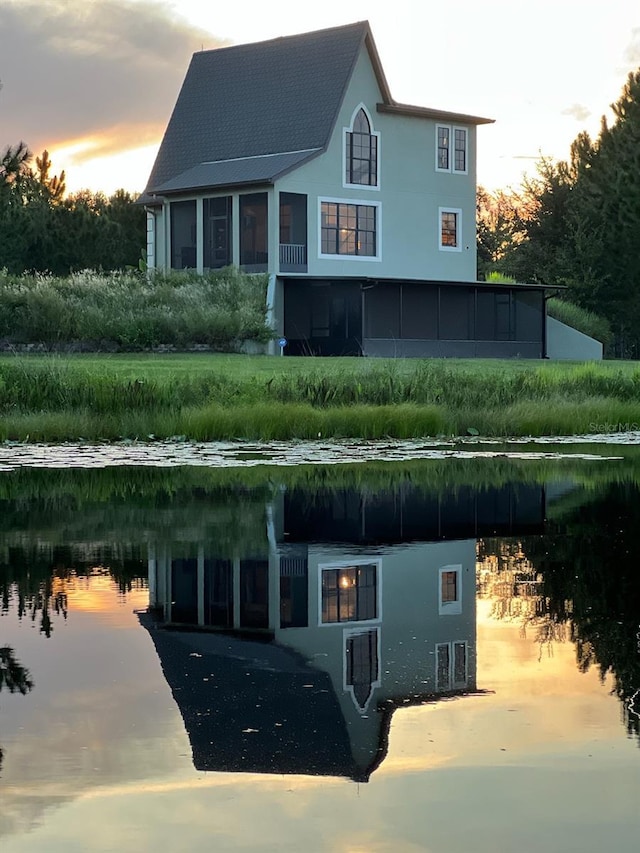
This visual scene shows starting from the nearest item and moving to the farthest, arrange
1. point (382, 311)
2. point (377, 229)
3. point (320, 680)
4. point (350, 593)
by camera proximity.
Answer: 1. point (320, 680)
2. point (350, 593)
3. point (382, 311)
4. point (377, 229)

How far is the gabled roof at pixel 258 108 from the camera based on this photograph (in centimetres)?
4825

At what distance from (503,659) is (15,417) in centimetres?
1663

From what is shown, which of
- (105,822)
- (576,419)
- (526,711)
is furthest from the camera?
(576,419)

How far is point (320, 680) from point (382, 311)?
1634 inches

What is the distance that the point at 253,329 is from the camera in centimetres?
4128

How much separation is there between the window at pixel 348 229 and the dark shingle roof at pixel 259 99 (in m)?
2.18

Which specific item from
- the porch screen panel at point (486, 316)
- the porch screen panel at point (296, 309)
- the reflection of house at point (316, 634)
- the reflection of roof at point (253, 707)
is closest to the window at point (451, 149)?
the porch screen panel at point (486, 316)

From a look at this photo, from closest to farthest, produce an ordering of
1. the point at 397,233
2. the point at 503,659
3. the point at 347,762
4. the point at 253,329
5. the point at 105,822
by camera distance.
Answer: the point at 105,822, the point at 347,762, the point at 503,659, the point at 253,329, the point at 397,233

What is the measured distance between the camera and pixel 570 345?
5147 centimetres

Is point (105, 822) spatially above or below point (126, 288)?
below

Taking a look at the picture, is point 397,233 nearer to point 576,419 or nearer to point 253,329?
point 253,329

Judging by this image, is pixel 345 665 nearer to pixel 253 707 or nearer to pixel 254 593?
pixel 253 707

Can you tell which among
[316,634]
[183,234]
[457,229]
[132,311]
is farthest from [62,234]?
[316,634]

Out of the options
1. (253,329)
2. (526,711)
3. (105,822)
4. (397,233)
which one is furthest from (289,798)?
(397,233)
